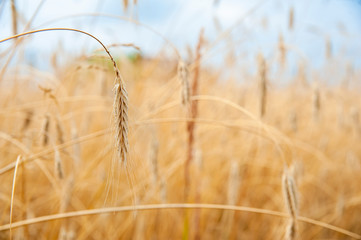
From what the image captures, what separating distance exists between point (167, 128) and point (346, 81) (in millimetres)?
1693

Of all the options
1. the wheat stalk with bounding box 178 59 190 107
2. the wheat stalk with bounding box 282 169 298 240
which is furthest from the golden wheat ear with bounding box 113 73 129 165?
the wheat stalk with bounding box 282 169 298 240

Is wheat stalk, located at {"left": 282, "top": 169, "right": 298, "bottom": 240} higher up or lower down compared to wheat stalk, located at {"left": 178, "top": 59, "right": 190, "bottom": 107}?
lower down

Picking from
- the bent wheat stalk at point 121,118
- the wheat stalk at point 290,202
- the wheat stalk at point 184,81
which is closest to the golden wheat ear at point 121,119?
the bent wheat stalk at point 121,118

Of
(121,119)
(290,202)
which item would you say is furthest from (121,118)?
(290,202)

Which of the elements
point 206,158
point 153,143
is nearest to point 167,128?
point 206,158

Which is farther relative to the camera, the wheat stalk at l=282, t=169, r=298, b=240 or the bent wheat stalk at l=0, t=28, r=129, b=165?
the wheat stalk at l=282, t=169, r=298, b=240

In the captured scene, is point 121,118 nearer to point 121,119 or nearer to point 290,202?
point 121,119

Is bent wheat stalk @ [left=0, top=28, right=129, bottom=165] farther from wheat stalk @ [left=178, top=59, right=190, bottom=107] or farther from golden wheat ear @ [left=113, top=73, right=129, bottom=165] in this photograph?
wheat stalk @ [left=178, top=59, right=190, bottom=107]

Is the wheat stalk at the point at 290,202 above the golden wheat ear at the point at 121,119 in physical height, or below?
below

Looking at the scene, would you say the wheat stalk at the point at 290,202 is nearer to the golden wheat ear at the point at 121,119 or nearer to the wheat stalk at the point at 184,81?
→ the wheat stalk at the point at 184,81

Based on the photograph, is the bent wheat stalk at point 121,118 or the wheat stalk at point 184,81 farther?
the wheat stalk at point 184,81

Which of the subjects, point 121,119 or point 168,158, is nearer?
point 121,119

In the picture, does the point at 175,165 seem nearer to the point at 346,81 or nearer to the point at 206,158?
the point at 206,158

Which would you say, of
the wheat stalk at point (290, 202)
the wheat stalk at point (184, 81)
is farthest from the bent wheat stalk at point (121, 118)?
the wheat stalk at point (290, 202)
